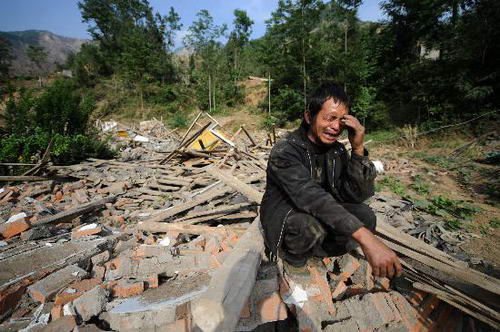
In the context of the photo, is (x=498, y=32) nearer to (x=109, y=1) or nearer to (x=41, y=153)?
(x=41, y=153)

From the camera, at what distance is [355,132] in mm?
2135

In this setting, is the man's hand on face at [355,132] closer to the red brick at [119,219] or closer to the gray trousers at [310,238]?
the gray trousers at [310,238]

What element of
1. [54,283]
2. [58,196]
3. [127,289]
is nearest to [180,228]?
[127,289]

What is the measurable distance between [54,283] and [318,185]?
2.37 metres

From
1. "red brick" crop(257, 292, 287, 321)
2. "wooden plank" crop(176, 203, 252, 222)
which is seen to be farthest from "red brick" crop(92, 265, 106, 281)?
"red brick" crop(257, 292, 287, 321)

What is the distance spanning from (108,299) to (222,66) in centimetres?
2663

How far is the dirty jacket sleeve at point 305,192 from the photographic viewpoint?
169cm

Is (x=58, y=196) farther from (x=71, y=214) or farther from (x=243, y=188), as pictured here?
(x=243, y=188)

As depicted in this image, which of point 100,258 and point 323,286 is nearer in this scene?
point 323,286

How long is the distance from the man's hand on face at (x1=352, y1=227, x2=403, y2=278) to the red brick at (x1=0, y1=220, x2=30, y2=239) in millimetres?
4356

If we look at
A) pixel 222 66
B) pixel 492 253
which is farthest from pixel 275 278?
pixel 222 66

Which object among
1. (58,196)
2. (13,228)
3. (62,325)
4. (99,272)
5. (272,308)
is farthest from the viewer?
(58,196)

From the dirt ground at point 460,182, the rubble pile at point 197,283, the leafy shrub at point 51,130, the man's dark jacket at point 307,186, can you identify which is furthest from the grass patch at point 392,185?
the leafy shrub at point 51,130

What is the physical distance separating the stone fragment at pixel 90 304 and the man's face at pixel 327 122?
2.13 m
